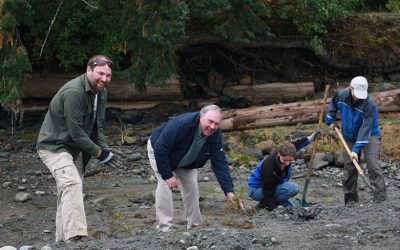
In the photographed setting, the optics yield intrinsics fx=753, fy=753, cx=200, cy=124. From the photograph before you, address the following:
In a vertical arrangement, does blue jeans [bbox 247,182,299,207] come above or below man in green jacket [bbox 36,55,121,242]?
Result: below

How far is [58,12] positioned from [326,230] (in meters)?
9.71

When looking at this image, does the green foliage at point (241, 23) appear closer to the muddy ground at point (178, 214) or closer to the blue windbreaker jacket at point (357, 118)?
the muddy ground at point (178, 214)

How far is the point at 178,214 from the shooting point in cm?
1023

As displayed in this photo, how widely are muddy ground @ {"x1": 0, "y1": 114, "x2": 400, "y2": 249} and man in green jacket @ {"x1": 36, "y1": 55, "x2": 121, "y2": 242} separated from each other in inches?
13.7

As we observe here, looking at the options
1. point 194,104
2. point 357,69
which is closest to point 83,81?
point 194,104

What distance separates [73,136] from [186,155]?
110 cm

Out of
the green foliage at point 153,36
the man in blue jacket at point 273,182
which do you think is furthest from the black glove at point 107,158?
the green foliage at point 153,36

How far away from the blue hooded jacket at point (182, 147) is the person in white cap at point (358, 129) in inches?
96.1

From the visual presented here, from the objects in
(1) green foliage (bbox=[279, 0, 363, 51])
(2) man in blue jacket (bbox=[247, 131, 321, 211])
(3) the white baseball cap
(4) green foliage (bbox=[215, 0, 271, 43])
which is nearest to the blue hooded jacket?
(2) man in blue jacket (bbox=[247, 131, 321, 211])

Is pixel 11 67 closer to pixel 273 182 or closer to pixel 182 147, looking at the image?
pixel 273 182

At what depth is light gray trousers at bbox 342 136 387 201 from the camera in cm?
939

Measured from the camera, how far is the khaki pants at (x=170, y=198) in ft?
24.6

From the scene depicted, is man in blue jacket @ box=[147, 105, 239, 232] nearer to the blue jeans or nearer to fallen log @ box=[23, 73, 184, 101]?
the blue jeans

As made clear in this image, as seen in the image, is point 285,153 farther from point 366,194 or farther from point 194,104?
point 194,104
